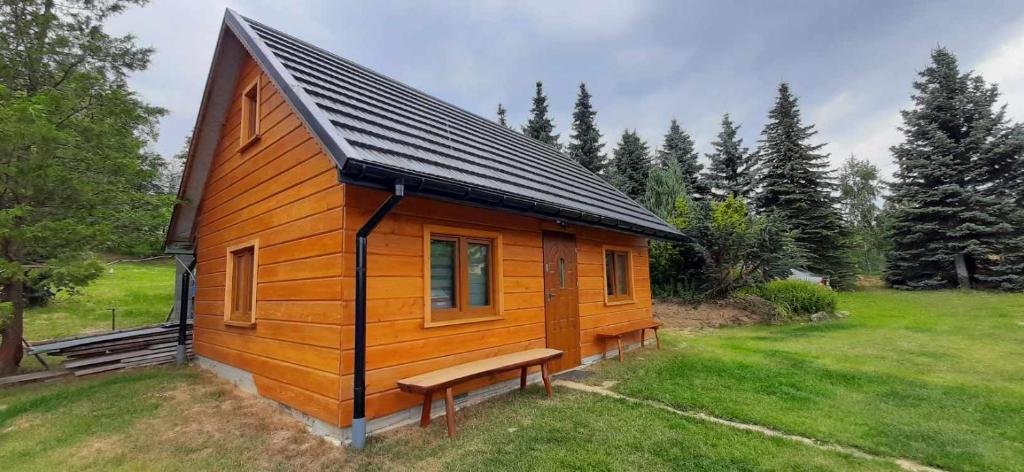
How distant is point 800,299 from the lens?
11930mm

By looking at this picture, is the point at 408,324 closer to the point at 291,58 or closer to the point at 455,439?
the point at 455,439

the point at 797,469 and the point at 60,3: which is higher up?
the point at 60,3

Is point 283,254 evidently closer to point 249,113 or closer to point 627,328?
point 249,113

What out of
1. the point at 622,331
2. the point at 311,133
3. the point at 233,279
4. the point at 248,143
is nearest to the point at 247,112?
Result: the point at 248,143

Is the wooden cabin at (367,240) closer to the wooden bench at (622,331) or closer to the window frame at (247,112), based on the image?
the window frame at (247,112)

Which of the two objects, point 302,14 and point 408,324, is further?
point 302,14

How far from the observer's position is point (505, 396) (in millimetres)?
5129

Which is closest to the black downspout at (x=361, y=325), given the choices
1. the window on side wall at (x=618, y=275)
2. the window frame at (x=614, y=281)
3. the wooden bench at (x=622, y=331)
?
the wooden bench at (x=622, y=331)

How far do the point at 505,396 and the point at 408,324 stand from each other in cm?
165

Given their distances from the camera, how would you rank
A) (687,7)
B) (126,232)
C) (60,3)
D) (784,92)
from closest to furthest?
1. (126,232)
2. (60,3)
3. (687,7)
4. (784,92)

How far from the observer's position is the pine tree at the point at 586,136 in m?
25.2

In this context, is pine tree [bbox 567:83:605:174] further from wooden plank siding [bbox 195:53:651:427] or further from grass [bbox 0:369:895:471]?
grass [bbox 0:369:895:471]

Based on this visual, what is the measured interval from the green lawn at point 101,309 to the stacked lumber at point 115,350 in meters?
1.37

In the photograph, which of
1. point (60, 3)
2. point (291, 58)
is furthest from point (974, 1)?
point (60, 3)
